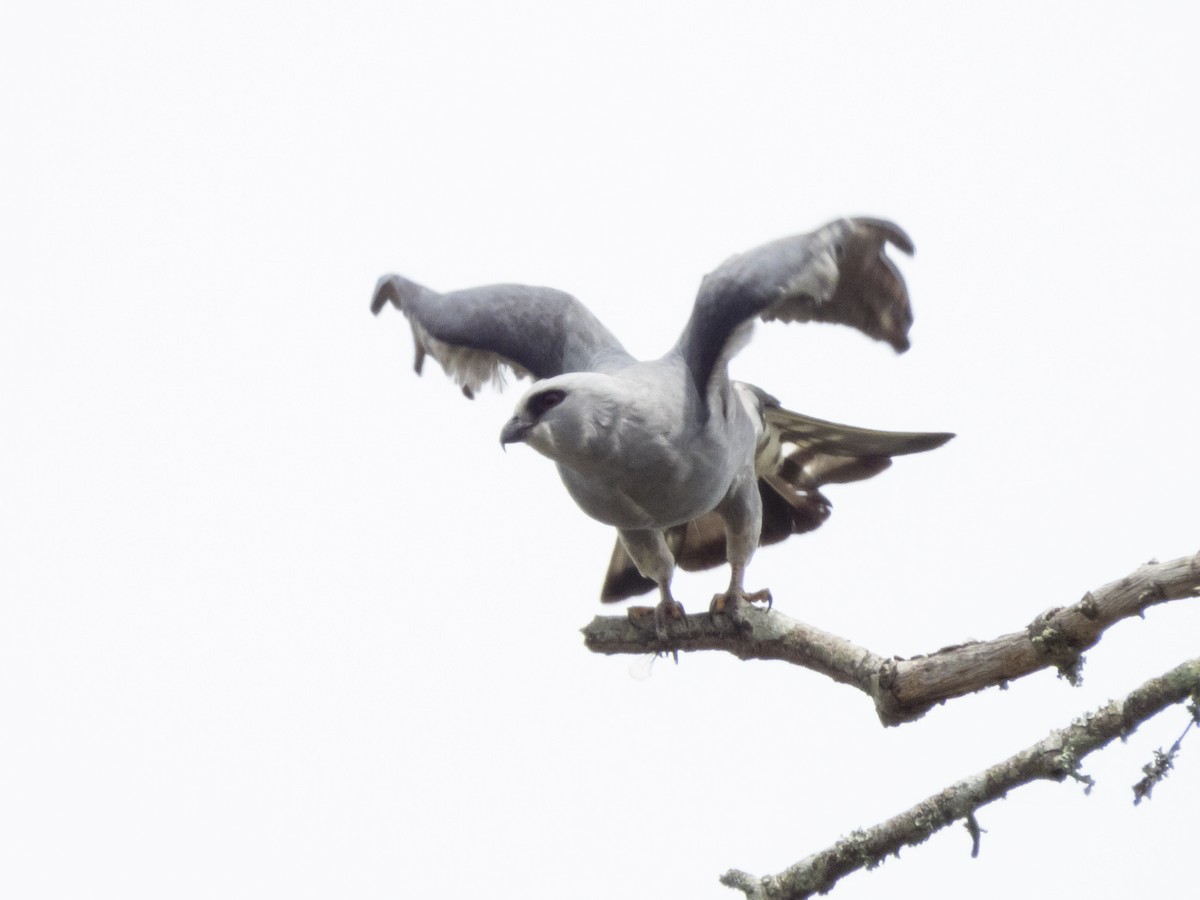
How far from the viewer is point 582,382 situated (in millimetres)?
5719

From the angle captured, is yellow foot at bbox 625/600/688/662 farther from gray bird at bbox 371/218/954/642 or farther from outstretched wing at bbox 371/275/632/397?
outstretched wing at bbox 371/275/632/397

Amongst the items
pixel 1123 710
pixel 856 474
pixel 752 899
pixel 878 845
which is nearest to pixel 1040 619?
pixel 1123 710

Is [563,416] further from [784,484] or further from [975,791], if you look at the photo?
[784,484]

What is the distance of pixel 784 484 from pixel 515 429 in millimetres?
2520

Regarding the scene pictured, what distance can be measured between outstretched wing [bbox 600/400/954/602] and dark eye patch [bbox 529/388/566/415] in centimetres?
198

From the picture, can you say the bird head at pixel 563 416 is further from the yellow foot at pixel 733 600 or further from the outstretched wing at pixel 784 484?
the outstretched wing at pixel 784 484

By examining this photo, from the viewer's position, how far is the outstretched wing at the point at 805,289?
5.95 m

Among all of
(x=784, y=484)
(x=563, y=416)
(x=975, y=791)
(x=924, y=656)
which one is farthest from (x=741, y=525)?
(x=975, y=791)

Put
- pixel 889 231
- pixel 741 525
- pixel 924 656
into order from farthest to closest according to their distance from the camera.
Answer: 1. pixel 741 525
2. pixel 889 231
3. pixel 924 656

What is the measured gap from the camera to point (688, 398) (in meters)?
6.10

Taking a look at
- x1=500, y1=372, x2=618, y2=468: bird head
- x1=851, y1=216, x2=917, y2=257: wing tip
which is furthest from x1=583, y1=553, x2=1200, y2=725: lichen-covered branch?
x1=851, y1=216, x2=917, y2=257: wing tip

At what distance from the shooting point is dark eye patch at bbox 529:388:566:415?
18.5 ft

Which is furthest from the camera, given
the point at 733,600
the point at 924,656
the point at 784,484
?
the point at 784,484

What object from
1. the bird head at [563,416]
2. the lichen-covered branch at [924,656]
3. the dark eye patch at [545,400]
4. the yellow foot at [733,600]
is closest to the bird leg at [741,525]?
the yellow foot at [733,600]
